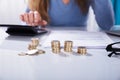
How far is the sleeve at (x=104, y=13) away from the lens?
4.55 ft

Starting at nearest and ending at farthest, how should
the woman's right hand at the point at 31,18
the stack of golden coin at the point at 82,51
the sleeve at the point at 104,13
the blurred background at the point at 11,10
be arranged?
the stack of golden coin at the point at 82,51
the woman's right hand at the point at 31,18
the sleeve at the point at 104,13
the blurred background at the point at 11,10

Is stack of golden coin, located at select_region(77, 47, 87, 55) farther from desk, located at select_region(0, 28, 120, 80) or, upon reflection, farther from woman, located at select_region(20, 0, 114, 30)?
woman, located at select_region(20, 0, 114, 30)

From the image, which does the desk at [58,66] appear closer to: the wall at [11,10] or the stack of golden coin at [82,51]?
the stack of golden coin at [82,51]

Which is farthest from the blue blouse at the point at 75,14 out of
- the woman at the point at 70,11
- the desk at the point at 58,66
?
the desk at the point at 58,66

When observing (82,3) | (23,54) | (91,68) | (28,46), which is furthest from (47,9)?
(91,68)

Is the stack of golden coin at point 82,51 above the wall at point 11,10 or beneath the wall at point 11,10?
beneath

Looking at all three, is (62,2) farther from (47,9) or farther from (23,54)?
(23,54)

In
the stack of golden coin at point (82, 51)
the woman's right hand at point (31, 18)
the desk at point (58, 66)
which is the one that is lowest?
the desk at point (58, 66)

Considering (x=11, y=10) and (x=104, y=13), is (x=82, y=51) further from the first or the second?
(x=11, y=10)

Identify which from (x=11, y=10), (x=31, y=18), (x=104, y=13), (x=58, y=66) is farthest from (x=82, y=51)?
(x=11, y=10)

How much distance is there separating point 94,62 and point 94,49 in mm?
148

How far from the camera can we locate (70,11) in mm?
1490

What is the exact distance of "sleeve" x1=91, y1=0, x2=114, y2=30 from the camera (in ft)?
4.55

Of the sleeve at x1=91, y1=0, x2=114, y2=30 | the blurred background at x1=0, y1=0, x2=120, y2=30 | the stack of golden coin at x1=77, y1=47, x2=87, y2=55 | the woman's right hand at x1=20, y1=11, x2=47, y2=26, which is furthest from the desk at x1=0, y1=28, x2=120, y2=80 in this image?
the blurred background at x1=0, y1=0, x2=120, y2=30
